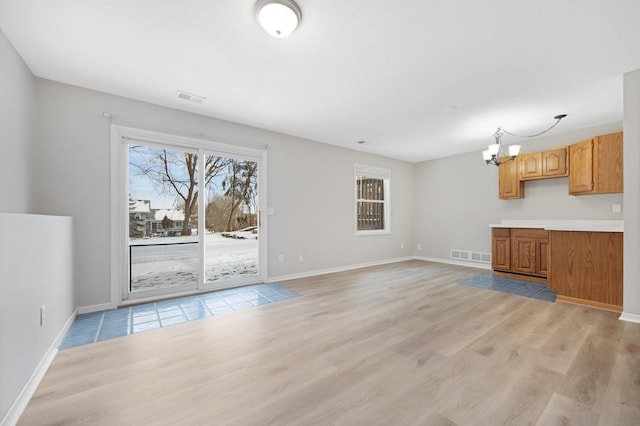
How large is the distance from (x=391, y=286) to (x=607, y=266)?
8.40 ft

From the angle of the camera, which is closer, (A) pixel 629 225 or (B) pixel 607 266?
(A) pixel 629 225

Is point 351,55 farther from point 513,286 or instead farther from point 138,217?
point 513,286

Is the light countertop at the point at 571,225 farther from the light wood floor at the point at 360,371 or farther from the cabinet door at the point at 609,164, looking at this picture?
the light wood floor at the point at 360,371

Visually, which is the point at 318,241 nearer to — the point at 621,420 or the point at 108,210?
the point at 108,210

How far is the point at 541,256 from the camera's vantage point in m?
4.40

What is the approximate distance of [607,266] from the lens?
3.06 metres

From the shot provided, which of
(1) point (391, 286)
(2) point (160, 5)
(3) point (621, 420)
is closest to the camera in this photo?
(3) point (621, 420)

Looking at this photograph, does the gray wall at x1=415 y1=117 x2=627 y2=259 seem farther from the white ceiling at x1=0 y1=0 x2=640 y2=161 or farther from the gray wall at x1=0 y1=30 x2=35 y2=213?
the gray wall at x1=0 y1=30 x2=35 y2=213

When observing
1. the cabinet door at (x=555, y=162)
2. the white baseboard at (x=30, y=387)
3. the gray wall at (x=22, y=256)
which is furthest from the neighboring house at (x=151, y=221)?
the cabinet door at (x=555, y=162)

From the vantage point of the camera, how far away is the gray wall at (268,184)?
9.40ft

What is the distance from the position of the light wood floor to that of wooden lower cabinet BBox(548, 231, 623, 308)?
0.29m

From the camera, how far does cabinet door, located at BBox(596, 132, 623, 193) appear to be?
368 cm

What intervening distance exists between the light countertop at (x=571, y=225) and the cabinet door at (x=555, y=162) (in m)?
0.86

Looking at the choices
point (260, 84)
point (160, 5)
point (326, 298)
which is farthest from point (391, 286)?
point (160, 5)
